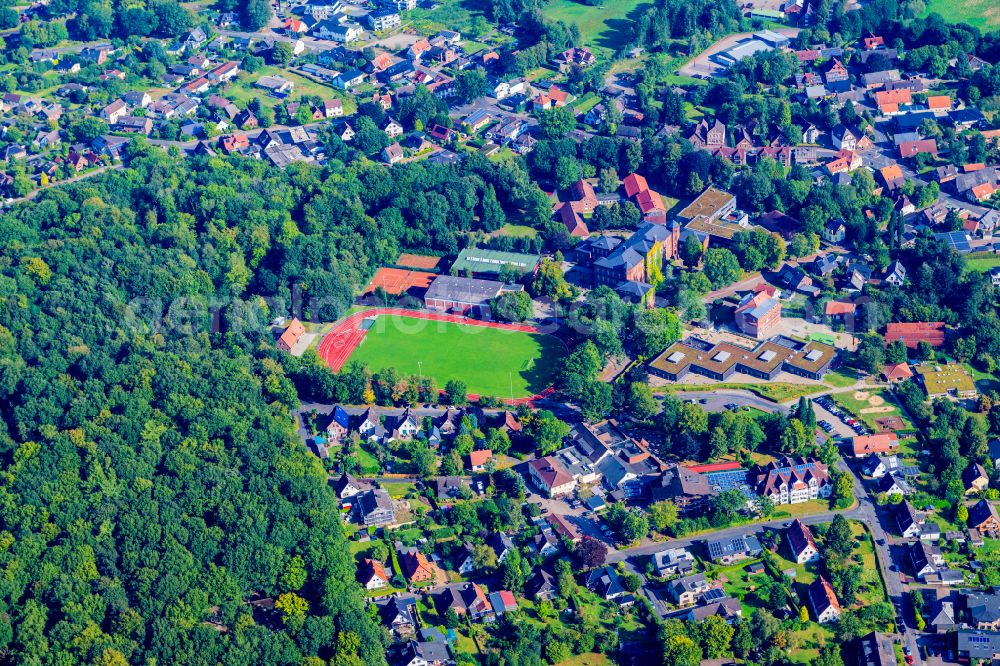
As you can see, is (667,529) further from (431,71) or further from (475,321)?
(431,71)

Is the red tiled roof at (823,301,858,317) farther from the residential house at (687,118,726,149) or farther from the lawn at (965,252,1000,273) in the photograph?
the residential house at (687,118,726,149)

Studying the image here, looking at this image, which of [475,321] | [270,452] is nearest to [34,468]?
[270,452]

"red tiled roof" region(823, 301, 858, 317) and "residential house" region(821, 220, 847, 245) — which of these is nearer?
→ "red tiled roof" region(823, 301, 858, 317)

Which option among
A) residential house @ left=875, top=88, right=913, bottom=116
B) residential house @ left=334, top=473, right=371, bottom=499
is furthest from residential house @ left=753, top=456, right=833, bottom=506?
residential house @ left=875, top=88, right=913, bottom=116

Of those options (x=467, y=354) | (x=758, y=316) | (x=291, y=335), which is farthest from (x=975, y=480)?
(x=291, y=335)

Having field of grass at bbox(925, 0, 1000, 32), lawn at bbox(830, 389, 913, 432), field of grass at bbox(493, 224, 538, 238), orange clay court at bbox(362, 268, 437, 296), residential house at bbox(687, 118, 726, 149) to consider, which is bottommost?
orange clay court at bbox(362, 268, 437, 296)

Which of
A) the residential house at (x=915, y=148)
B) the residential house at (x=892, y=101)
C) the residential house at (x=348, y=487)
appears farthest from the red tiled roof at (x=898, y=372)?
the residential house at (x=892, y=101)
